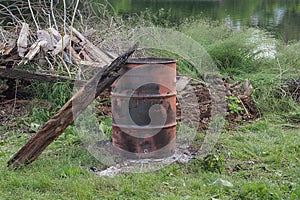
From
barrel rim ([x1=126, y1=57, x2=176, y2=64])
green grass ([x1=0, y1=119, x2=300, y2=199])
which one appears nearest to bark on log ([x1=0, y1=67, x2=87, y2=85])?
green grass ([x1=0, y1=119, x2=300, y2=199])

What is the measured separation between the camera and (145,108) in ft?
12.2

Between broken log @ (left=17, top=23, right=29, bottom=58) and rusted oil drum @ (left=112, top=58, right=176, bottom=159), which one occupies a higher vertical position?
broken log @ (left=17, top=23, right=29, bottom=58)

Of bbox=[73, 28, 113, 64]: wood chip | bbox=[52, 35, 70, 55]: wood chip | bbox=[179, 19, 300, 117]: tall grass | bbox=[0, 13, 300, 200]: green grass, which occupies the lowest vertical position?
bbox=[0, 13, 300, 200]: green grass

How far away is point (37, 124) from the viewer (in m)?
4.89

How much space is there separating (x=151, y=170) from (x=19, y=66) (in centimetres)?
244

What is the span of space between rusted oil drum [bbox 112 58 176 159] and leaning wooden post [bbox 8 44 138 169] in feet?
0.41

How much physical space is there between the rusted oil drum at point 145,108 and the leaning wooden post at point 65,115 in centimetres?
12

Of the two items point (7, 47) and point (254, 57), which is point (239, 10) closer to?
point (254, 57)

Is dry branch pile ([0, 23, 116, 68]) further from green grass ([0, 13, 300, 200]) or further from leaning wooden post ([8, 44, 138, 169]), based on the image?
leaning wooden post ([8, 44, 138, 169])

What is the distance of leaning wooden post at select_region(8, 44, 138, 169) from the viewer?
11.9 feet

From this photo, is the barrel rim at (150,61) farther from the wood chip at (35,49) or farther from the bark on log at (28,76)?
the wood chip at (35,49)

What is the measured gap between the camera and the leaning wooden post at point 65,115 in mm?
3615

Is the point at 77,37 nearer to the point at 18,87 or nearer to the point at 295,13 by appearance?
the point at 18,87

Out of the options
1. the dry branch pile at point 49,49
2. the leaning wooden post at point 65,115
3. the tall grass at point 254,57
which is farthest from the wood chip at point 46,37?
the tall grass at point 254,57
